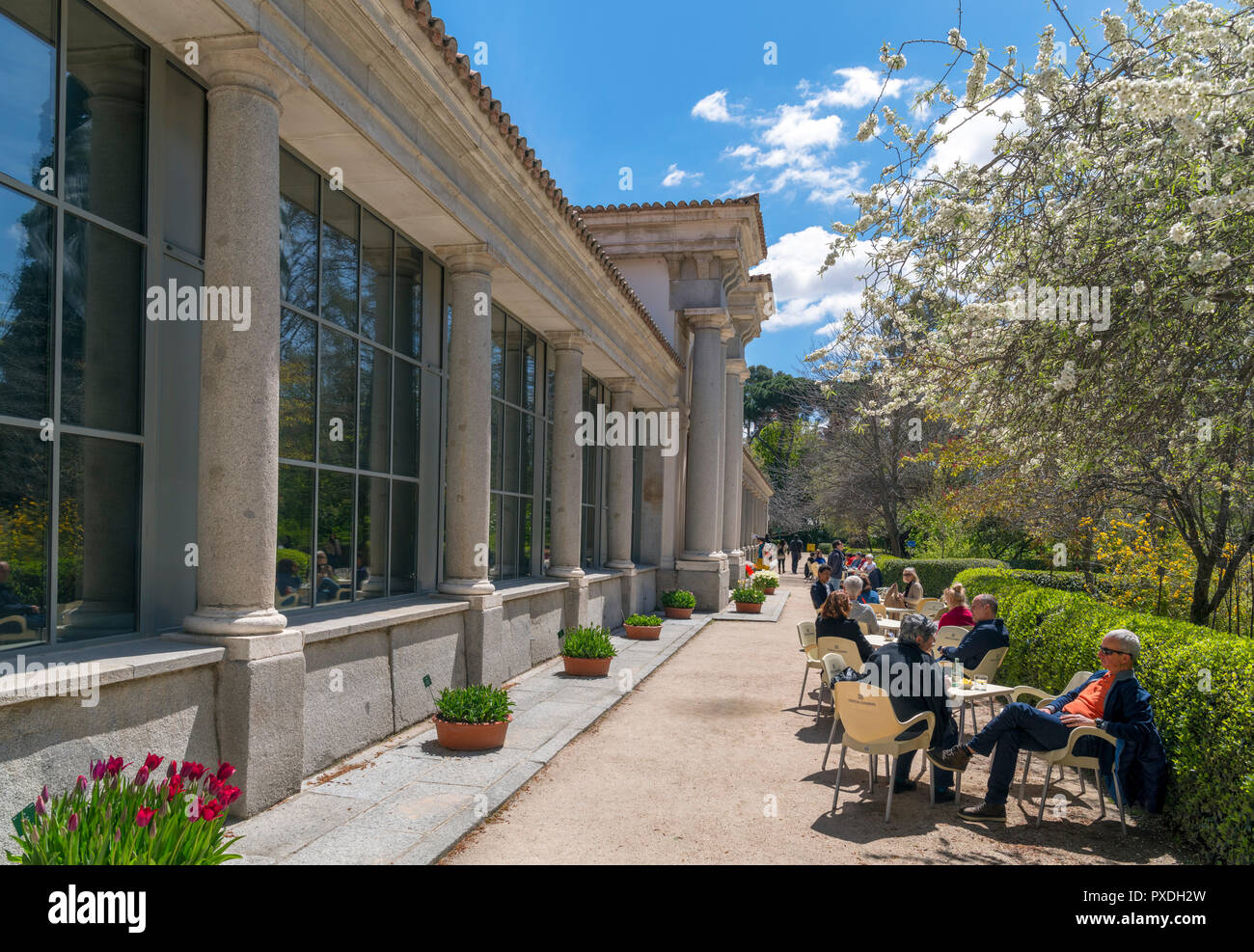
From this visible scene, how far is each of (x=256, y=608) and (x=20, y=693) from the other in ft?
5.00

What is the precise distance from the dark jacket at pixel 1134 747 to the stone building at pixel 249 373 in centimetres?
536

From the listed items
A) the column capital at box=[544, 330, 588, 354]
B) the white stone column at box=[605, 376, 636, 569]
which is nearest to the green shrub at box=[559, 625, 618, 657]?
the column capital at box=[544, 330, 588, 354]

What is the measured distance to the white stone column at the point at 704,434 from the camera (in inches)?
779

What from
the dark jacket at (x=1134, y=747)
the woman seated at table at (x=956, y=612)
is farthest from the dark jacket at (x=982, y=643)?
the dark jacket at (x=1134, y=747)

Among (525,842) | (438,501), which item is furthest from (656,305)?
(525,842)

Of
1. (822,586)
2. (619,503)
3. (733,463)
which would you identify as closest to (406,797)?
(822,586)

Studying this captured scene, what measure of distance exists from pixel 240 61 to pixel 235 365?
1.75 meters

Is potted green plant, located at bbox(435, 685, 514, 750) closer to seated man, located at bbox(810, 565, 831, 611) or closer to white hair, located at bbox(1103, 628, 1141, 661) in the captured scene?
white hair, located at bbox(1103, 628, 1141, 661)

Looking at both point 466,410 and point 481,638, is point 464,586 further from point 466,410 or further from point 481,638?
point 466,410

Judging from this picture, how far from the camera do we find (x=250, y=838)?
4.50 m

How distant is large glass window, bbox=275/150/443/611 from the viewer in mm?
6457

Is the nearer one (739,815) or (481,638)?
(739,815)

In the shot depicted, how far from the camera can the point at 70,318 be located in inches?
176
